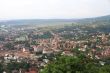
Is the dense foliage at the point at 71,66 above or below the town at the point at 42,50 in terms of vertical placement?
above

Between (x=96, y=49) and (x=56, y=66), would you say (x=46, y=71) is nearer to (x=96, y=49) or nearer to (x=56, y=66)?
(x=56, y=66)

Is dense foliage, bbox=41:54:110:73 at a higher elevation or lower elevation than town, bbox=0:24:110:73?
higher

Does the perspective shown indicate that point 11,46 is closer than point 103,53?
No

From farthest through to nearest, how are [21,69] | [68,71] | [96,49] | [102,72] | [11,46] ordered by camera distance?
[11,46]
[96,49]
[21,69]
[102,72]
[68,71]

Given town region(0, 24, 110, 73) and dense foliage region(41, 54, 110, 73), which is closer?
dense foliage region(41, 54, 110, 73)

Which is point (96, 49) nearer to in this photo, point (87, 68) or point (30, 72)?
point (30, 72)

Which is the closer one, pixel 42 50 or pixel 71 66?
pixel 71 66

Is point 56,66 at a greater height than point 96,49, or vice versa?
point 56,66

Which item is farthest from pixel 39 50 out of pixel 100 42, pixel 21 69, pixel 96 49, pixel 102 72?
pixel 102 72

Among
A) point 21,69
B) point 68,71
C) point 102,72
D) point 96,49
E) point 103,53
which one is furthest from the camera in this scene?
point 96,49

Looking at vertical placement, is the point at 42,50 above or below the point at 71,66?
below

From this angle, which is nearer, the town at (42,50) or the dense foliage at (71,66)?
the dense foliage at (71,66)
